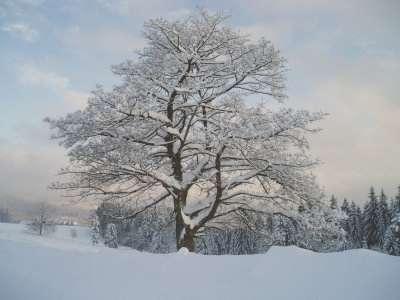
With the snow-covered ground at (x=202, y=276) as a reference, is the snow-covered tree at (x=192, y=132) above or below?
above

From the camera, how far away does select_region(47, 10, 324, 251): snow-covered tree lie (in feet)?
36.7

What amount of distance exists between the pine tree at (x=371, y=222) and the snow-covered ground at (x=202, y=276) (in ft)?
183

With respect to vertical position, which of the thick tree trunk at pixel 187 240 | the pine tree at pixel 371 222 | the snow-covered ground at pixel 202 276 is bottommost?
the snow-covered ground at pixel 202 276

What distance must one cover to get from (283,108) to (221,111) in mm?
1914

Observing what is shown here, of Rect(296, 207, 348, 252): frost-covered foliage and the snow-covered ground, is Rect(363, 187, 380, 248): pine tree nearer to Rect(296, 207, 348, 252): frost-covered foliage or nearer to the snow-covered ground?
Rect(296, 207, 348, 252): frost-covered foliage

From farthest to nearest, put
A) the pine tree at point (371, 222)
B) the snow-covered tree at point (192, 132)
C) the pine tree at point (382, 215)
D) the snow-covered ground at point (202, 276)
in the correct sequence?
the pine tree at point (371, 222)
the pine tree at point (382, 215)
the snow-covered tree at point (192, 132)
the snow-covered ground at point (202, 276)

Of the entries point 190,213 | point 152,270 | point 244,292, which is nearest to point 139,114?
point 190,213

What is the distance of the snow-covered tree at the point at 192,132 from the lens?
11195 mm

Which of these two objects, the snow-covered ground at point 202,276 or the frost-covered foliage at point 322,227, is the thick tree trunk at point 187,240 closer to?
the frost-covered foliage at point 322,227

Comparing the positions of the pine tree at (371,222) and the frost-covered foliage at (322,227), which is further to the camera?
the pine tree at (371,222)

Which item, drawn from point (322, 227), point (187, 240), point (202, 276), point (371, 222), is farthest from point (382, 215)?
point (202, 276)

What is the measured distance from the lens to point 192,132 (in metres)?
12.4

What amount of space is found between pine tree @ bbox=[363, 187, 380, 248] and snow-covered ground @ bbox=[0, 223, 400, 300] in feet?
183

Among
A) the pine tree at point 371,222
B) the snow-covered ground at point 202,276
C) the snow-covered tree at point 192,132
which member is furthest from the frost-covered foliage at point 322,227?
the pine tree at point 371,222
